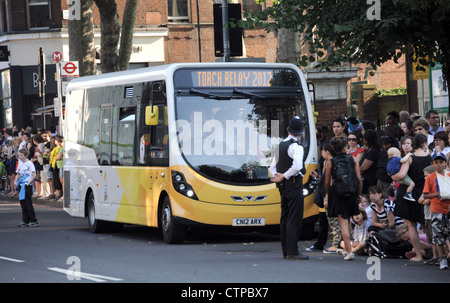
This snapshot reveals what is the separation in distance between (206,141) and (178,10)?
27.9m

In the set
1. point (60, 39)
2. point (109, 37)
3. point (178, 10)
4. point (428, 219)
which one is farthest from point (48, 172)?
point (428, 219)

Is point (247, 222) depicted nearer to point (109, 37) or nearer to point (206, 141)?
point (206, 141)

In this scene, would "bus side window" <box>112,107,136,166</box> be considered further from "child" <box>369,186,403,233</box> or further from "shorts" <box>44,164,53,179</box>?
"shorts" <box>44,164,53,179</box>

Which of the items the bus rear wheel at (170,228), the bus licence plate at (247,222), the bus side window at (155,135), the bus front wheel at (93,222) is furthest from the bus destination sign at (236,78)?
the bus front wheel at (93,222)

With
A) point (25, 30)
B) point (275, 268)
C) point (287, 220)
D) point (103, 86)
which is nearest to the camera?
point (275, 268)

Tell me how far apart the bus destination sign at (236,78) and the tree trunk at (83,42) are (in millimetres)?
12905

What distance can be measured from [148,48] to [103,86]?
23622 mm

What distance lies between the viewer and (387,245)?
14680 mm

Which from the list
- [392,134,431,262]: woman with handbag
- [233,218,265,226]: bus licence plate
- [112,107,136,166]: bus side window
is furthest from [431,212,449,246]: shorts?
[112,107,136,166]: bus side window

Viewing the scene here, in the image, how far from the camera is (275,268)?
13242mm
